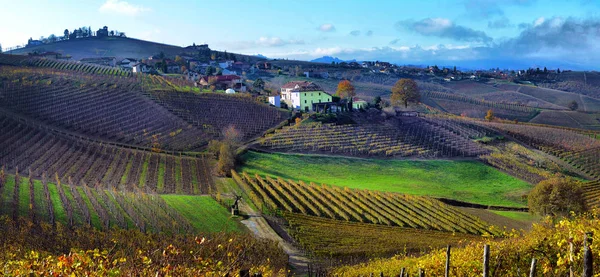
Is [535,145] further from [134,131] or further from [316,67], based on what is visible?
[316,67]

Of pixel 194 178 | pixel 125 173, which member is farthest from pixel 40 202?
pixel 194 178

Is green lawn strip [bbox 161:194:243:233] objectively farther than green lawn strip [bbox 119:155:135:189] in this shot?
No

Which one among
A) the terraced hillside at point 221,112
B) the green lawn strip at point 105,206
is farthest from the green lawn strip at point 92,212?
the terraced hillside at point 221,112

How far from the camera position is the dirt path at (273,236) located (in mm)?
27234

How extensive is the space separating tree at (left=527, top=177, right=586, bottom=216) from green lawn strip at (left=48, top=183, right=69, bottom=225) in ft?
113

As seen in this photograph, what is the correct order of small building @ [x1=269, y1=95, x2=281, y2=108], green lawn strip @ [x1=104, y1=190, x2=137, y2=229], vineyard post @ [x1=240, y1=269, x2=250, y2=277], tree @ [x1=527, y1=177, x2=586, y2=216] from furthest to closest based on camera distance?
small building @ [x1=269, y1=95, x2=281, y2=108] → tree @ [x1=527, y1=177, x2=586, y2=216] → green lawn strip @ [x1=104, y1=190, x2=137, y2=229] → vineyard post @ [x1=240, y1=269, x2=250, y2=277]

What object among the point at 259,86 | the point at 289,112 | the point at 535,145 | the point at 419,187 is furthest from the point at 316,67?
the point at 419,187

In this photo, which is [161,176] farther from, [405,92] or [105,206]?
[405,92]

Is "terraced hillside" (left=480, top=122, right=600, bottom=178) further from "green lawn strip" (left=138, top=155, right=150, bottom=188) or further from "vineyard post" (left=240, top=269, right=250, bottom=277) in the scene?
"vineyard post" (left=240, top=269, right=250, bottom=277)

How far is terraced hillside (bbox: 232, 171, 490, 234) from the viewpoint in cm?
3711

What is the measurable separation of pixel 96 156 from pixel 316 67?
127658mm

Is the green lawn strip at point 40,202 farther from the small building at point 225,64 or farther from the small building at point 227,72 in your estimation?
the small building at point 225,64

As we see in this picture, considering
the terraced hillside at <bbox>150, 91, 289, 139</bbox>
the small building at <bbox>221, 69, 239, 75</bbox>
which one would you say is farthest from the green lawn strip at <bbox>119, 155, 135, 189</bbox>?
the small building at <bbox>221, 69, 239, 75</bbox>

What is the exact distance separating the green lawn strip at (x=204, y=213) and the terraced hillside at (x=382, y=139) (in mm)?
22560
